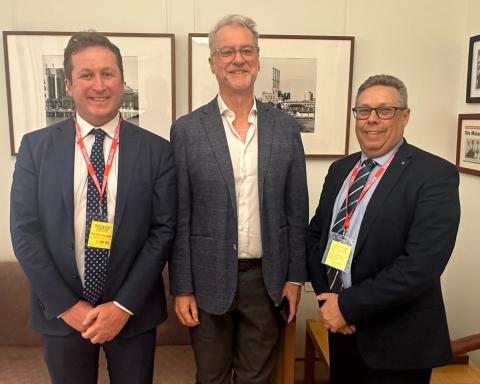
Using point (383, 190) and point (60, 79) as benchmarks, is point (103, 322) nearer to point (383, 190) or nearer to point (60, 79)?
point (383, 190)

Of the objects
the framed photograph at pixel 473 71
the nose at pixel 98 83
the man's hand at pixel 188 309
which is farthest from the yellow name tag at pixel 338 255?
the framed photograph at pixel 473 71

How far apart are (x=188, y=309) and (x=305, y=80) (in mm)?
1549

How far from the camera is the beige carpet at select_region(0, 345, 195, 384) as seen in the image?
2.21 metres

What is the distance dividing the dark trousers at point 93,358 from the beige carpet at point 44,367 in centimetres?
64

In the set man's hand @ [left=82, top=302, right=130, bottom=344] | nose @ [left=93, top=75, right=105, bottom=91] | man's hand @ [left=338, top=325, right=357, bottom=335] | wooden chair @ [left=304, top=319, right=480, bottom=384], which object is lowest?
wooden chair @ [left=304, top=319, right=480, bottom=384]

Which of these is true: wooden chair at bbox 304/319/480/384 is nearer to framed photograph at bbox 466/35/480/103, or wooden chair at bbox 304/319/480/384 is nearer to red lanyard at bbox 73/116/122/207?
framed photograph at bbox 466/35/480/103

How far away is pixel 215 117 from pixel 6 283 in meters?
1.74

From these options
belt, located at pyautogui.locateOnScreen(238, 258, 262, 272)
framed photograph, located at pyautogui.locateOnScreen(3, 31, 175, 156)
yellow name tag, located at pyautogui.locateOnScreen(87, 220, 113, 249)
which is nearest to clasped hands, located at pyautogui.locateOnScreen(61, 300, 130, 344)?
yellow name tag, located at pyautogui.locateOnScreen(87, 220, 113, 249)

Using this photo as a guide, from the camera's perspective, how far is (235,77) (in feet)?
5.32

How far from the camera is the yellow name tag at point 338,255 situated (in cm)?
157

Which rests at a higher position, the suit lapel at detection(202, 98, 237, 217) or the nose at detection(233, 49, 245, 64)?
the nose at detection(233, 49, 245, 64)

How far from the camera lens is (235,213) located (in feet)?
5.32

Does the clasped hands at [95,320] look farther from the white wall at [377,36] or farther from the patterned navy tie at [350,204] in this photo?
the white wall at [377,36]

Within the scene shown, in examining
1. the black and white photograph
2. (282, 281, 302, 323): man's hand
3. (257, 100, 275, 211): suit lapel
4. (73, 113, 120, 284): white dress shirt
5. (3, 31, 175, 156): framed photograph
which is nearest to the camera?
(73, 113, 120, 284): white dress shirt
